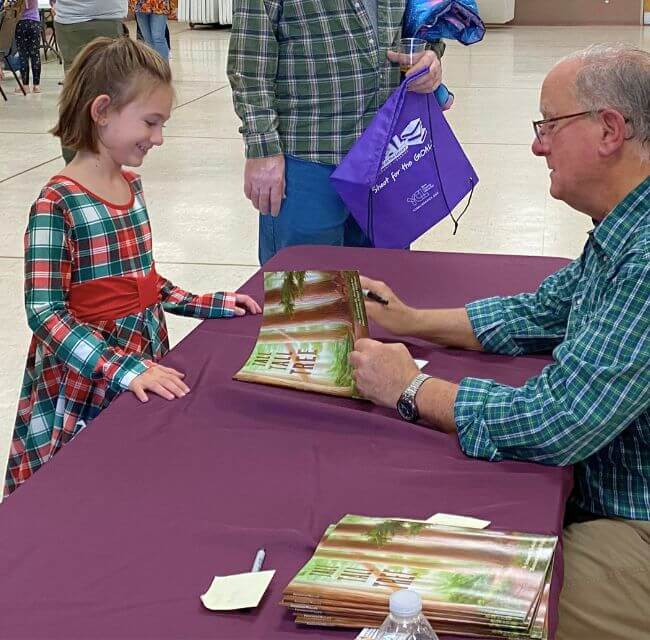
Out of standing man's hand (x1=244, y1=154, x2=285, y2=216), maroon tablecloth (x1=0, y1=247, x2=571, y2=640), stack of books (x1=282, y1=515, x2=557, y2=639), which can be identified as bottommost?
maroon tablecloth (x1=0, y1=247, x2=571, y2=640)

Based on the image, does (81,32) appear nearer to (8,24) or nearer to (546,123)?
(546,123)

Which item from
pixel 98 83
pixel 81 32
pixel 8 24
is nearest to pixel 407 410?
pixel 98 83

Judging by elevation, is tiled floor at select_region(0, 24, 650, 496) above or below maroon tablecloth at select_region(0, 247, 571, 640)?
below

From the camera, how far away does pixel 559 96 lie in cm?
197

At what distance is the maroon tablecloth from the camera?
4.68ft

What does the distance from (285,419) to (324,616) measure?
686 mm

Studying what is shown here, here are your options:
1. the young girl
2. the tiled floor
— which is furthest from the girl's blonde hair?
the tiled floor

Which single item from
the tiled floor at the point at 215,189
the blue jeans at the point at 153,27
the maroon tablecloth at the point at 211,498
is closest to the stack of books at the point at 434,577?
the maroon tablecloth at the point at 211,498

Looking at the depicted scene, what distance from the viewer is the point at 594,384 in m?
1.79

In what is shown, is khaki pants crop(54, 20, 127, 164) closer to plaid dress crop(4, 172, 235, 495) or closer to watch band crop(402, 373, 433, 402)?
plaid dress crop(4, 172, 235, 495)

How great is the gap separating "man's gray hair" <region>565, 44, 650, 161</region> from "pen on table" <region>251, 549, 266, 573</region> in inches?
38.1

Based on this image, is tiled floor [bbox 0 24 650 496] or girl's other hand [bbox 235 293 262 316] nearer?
girl's other hand [bbox 235 293 262 316]

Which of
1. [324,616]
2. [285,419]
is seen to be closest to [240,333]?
[285,419]

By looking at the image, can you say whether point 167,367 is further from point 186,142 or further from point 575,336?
point 186,142
